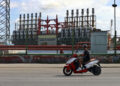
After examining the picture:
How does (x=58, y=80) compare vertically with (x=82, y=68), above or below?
below

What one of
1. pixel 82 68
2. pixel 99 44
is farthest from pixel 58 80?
pixel 99 44

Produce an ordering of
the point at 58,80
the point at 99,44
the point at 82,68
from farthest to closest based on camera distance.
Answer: the point at 99,44 → the point at 82,68 → the point at 58,80

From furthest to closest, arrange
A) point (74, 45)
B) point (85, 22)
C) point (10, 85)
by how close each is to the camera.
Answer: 1. point (85, 22)
2. point (74, 45)
3. point (10, 85)

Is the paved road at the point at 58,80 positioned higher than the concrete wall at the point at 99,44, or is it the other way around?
the concrete wall at the point at 99,44

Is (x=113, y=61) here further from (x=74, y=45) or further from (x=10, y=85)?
(x=10, y=85)

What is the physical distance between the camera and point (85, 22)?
354ft

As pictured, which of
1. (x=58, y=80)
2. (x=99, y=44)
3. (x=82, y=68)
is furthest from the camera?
(x=99, y=44)

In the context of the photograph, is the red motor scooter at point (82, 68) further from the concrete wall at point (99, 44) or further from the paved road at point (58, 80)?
the concrete wall at point (99, 44)

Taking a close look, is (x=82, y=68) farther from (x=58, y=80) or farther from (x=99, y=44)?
(x=99, y=44)

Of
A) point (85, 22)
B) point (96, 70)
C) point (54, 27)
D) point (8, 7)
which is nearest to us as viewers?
point (96, 70)

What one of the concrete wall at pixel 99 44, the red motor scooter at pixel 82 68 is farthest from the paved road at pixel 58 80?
the concrete wall at pixel 99 44

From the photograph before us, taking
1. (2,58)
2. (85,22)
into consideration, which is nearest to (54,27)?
(85,22)

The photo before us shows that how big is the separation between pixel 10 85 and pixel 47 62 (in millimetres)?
13420

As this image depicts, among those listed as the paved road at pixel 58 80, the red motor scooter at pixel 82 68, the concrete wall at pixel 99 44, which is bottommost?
the paved road at pixel 58 80
